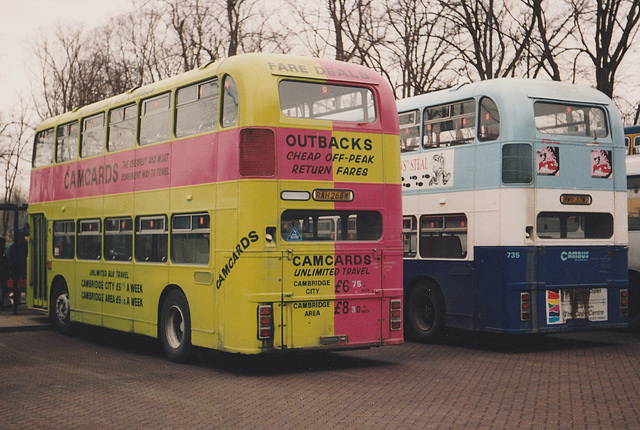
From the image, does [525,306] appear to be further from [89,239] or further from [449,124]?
[89,239]

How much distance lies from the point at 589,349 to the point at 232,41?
701 inches

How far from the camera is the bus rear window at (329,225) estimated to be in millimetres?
11688

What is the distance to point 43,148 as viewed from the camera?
18.8 m

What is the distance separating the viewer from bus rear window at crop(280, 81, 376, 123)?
38.3 ft

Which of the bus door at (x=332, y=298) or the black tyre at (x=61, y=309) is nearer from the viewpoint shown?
the bus door at (x=332, y=298)

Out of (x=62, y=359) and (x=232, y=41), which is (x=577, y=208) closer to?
(x=62, y=359)

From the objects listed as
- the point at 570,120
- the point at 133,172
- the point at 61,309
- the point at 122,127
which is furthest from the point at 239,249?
the point at 61,309

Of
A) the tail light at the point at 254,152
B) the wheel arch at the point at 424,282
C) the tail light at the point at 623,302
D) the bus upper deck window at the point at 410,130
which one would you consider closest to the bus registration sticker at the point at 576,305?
the tail light at the point at 623,302

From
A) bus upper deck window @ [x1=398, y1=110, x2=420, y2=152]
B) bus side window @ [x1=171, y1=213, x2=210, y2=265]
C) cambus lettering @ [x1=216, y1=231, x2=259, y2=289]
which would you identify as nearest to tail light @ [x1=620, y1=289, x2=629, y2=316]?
bus upper deck window @ [x1=398, y1=110, x2=420, y2=152]

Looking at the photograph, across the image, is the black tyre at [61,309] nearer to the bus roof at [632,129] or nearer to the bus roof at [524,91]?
the bus roof at [524,91]

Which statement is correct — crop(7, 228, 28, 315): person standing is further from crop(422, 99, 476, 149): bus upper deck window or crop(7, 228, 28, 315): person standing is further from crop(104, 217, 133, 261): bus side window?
crop(422, 99, 476, 149): bus upper deck window

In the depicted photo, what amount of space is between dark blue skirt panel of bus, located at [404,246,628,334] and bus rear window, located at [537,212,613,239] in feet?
0.69

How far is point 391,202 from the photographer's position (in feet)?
40.8

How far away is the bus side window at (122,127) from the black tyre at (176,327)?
2897mm
